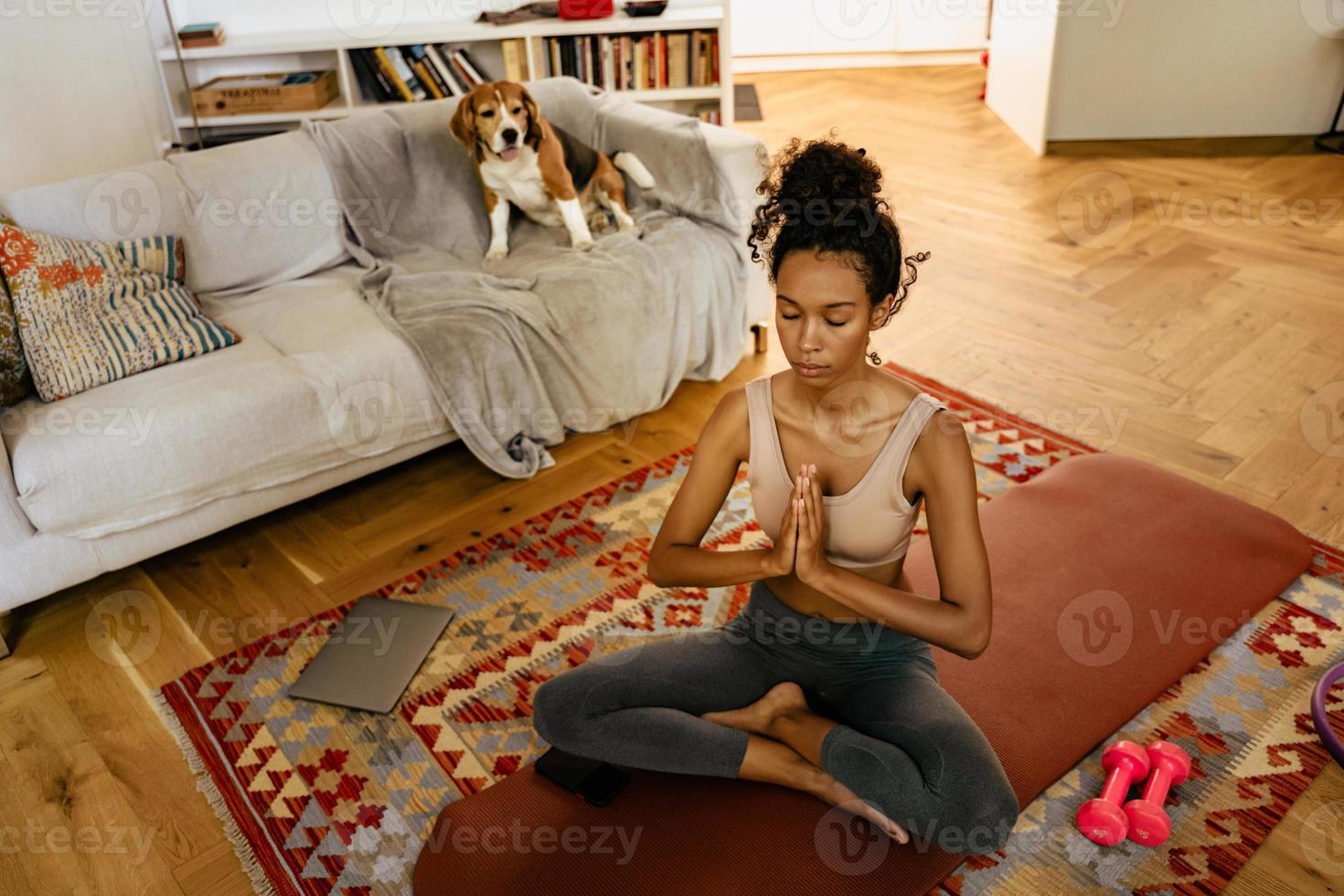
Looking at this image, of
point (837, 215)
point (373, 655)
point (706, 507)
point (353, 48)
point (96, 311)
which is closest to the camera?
point (837, 215)

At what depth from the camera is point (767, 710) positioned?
147 centimetres

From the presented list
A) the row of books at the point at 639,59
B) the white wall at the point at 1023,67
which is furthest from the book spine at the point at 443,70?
the white wall at the point at 1023,67

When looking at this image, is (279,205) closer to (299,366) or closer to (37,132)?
(299,366)

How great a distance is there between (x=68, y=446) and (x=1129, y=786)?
6.39 feet

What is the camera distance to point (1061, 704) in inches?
64.3

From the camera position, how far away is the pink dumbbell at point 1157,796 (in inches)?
56.2

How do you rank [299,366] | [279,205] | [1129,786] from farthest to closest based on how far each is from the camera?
[279,205] → [299,366] → [1129,786]

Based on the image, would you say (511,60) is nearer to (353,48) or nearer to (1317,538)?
(353,48)

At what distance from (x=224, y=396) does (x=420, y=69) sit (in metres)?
1.98

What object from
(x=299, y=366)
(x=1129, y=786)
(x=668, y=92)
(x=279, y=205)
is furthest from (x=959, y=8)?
(x=1129, y=786)

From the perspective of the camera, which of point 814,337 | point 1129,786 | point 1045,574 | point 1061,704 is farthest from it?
point 1045,574

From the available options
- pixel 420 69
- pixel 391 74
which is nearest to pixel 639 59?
pixel 420 69

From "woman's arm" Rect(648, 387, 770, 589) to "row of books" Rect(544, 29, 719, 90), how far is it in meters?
2.59

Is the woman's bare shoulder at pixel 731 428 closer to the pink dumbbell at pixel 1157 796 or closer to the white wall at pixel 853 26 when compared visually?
the pink dumbbell at pixel 1157 796
